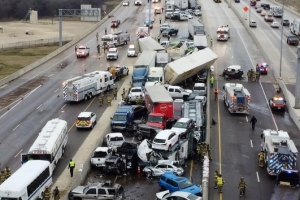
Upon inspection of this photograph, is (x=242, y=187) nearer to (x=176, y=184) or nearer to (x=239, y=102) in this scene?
(x=176, y=184)

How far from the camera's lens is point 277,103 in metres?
51.4

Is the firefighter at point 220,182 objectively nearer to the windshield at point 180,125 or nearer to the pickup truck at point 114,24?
the windshield at point 180,125

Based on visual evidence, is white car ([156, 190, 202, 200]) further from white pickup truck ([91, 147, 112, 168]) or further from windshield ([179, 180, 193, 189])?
white pickup truck ([91, 147, 112, 168])

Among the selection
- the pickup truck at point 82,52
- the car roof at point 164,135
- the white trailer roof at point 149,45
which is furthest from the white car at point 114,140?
the pickup truck at point 82,52

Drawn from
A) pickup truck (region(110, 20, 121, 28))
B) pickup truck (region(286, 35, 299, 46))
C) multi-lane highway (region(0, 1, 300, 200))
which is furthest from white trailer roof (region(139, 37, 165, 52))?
pickup truck (region(110, 20, 121, 28))

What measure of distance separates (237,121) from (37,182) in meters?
22.0

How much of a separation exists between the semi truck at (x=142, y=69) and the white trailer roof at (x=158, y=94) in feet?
21.6

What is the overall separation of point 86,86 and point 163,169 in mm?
19218

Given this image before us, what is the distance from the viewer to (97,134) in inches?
1729

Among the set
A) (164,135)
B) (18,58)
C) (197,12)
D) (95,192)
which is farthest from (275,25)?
(95,192)

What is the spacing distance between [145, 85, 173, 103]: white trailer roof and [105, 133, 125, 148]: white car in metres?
5.74

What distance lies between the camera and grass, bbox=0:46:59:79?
7418cm

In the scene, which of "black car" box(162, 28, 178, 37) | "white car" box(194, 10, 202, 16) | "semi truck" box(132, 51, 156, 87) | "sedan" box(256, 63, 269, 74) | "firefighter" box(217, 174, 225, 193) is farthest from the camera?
"white car" box(194, 10, 202, 16)

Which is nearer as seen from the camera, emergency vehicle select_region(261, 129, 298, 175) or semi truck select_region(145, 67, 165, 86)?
emergency vehicle select_region(261, 129, 298, 175)
